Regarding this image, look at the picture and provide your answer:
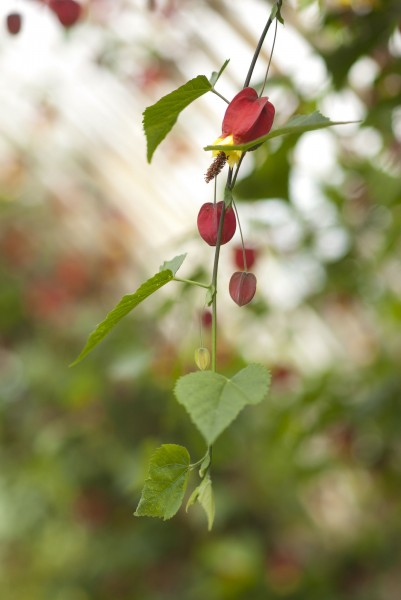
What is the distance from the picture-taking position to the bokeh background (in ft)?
4.43

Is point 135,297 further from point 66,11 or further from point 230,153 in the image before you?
point 66,11

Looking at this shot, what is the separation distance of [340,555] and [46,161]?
253cm

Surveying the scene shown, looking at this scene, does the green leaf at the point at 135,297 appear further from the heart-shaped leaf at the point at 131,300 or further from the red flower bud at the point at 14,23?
the red flower bud at the point at 14,23

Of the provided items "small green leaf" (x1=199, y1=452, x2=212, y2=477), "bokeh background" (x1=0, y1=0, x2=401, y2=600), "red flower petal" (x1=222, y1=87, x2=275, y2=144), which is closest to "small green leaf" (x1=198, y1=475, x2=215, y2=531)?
"small green leaf" (x1=199, y1=452, x2=212, y2=477)

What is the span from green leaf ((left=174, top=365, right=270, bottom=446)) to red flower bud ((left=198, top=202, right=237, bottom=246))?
0.37 feet

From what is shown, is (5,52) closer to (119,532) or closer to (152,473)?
(119,532)

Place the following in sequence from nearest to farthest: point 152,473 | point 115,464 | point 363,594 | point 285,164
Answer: point 152,473, point 285,164, point 363,594, point 115,464

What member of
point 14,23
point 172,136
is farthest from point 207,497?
point 172,136

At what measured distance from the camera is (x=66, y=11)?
0.93m

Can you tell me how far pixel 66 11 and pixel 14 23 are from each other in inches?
3.3

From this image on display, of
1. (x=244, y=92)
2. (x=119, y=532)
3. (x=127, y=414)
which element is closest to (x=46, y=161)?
(x=127, y=414)

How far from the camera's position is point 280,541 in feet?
10.5

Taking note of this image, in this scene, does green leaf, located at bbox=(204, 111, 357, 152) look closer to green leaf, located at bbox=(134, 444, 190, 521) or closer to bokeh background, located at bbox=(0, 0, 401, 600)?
green leaf, located at bbox=(134, 444, 190, 521)

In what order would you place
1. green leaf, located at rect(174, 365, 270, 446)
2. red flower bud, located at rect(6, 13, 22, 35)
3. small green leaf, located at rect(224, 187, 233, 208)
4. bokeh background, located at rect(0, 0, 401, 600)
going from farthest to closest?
bokeh background, located at rect(0, 0, 401, 600) < red flower bud, located at rect(6, 13, 22, 35) < small green leaf, located at rect(224, 187, 233, 208) < green leaf, located at rect(174, 365, 270, 446)
